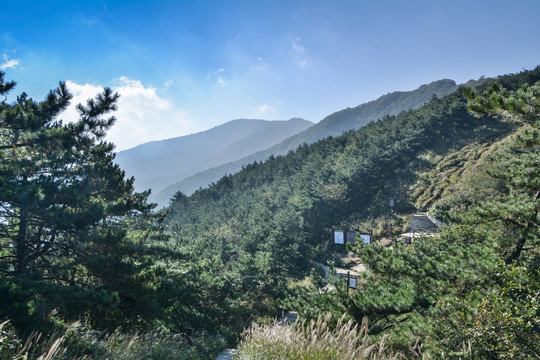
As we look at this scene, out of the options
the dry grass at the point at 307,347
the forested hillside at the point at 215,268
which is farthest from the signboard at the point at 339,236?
the dry grass at the point at 307,347

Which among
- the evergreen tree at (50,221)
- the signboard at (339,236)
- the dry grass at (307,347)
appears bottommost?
the signboard at (339,236)

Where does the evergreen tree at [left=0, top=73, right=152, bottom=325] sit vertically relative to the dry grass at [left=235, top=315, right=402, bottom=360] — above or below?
above

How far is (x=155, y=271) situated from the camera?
988 centimetres

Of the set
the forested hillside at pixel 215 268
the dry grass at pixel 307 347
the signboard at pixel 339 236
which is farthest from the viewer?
the signboard at pixel 339 236

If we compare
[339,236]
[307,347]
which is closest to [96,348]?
[307,347]

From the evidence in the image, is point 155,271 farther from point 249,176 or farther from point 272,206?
point 249,176

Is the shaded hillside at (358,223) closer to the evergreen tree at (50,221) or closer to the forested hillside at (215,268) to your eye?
the forested hillside at (215,268)

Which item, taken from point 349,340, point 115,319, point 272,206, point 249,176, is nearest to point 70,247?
point 115,319

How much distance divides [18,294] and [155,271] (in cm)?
443

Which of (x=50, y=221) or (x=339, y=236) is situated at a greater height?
(x=50, y=221)

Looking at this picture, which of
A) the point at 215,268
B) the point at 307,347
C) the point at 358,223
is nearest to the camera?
→ the point at 307,347

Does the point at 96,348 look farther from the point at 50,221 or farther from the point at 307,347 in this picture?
the point at 50,221

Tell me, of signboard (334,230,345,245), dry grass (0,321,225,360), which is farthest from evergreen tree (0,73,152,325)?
signboard (334,230,345,245)

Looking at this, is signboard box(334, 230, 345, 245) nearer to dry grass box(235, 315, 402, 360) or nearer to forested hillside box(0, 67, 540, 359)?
forested hillside box(0, 67, 540, 359)
